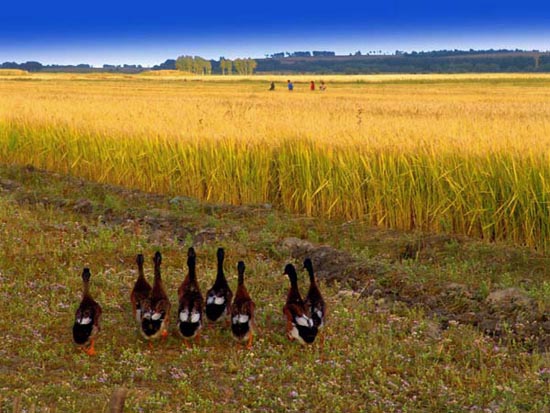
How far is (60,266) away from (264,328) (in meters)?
3.33

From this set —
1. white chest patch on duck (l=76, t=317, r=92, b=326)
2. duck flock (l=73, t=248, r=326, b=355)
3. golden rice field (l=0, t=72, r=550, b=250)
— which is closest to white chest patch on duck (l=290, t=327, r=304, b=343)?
duck flock (l=73, t=248, r=326, b=355)

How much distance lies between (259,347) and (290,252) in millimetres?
3650

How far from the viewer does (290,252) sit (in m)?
10.4

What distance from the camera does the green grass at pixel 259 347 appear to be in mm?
5758

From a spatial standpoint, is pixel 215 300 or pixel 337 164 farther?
pixel 337 164

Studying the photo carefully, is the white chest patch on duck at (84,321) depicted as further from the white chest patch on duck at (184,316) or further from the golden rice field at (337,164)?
the golden rice field at (337,164)

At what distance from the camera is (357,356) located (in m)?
6.56

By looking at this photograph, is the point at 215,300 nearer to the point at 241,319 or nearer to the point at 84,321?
the point at 241,319

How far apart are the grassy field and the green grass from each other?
24mm

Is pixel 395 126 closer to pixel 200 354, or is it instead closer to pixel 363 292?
pixel 363 292

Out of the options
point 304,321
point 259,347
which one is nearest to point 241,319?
point 259,347

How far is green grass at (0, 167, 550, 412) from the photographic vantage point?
576 centimetres

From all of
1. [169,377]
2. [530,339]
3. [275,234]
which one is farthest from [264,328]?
[275,234]

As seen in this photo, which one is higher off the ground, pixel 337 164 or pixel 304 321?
pixel 337 164
